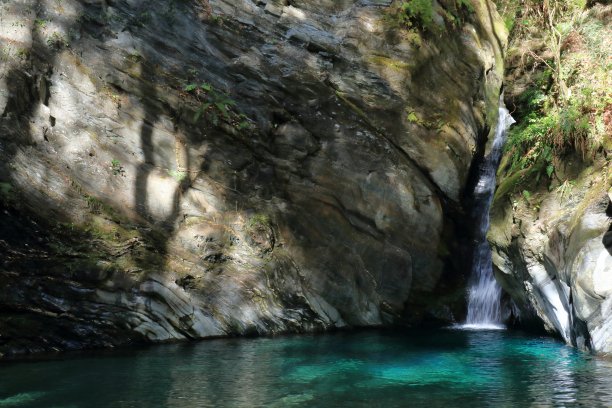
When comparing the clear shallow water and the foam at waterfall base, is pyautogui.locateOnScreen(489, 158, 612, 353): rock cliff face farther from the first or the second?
the foam at waterfall base

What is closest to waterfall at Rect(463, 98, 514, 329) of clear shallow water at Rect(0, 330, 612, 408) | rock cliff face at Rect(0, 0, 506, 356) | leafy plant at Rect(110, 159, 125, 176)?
rock cliff face at Rect(0, 0, 506, 356)

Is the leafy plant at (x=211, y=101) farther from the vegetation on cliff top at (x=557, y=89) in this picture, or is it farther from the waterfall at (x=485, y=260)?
the waterfall at (x=485, y=260)

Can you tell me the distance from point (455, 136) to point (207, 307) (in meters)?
8.09

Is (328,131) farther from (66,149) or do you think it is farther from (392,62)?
(66,149)

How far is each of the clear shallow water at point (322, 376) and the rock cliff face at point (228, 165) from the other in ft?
5.42

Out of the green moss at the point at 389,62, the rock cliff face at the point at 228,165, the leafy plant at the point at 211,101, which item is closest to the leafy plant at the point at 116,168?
the rock cliff face at the point at 228,165

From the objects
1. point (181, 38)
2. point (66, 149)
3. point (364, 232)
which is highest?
point (181, 38)

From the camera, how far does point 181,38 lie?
46.4 feet

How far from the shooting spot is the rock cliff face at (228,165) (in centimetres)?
1173

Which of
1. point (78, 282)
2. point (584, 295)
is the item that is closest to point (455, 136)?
point (584, 295)

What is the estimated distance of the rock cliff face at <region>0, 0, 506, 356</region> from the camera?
11734mm

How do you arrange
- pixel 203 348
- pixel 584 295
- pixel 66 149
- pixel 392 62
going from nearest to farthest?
1. pixel 584 295
2. pixel 203 348
3. pixel 66 149
4. pixel 392 62

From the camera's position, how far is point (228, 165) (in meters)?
14.2

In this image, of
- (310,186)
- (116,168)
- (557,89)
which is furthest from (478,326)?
(116,168)
